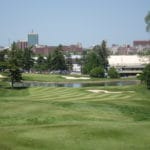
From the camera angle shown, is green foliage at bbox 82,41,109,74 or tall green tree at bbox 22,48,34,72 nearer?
green foliage at bbox 82,41,109,74

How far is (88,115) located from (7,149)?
32.5 feet

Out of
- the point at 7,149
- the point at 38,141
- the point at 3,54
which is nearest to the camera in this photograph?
the point at 7,149

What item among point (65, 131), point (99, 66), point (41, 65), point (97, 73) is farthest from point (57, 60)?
point (65, 131)

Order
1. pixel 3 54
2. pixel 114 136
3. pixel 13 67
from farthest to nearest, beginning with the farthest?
pixel 3 54
pixel 13 67
pixel 114 136

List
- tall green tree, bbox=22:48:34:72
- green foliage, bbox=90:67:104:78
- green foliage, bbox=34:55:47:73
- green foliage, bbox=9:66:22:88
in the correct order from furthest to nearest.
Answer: green foliage, bbox=34:55:47:73 → tall green tree, bbox=22:48:34:72 → green foliage, bbox=90:67:104:78 → green foliage, bbox=9:66:22:88

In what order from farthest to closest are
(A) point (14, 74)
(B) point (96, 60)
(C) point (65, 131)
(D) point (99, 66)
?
(B) point (96, 60), (D) point (99, 66), (A) point (14, 74), (C) point (65, 131)

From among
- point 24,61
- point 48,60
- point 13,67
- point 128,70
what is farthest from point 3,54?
point 13,67

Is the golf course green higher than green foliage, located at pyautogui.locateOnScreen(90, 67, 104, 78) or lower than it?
higher

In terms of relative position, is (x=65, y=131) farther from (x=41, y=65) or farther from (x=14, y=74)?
(x=41, y=65)

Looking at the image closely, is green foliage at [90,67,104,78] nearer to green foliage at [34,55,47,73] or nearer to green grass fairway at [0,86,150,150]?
green foliage at [34,55,47,73]

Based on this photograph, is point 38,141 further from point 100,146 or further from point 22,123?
point 22,123

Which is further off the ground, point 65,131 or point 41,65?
point 65,131

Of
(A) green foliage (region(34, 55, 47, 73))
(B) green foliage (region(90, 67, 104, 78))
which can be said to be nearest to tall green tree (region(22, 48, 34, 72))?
(A) green foliage (region(34, 55, 47, 73))

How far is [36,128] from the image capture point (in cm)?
1878
